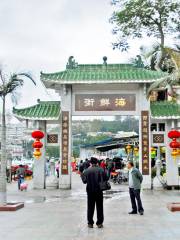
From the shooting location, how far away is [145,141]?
74.0ft

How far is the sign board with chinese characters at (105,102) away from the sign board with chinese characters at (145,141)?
0.72 metres

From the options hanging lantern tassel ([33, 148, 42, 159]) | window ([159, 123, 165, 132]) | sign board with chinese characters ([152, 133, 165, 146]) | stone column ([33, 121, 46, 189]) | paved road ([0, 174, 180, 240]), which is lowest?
paved road ([0, 174, 180, 240])

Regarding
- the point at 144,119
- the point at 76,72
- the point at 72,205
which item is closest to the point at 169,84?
the point at 72,205

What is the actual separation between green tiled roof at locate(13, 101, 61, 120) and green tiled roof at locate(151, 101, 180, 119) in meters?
4.87

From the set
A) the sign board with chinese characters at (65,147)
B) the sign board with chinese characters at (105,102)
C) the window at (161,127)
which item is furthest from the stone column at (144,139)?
the sign board with chinese characters at (65,147)

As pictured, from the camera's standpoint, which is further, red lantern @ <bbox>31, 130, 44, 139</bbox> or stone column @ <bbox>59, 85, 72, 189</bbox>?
stone column @ <bbox>59, 85, 72, 189</bbox>

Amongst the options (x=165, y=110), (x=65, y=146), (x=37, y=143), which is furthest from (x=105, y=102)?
(x=37, y=143)

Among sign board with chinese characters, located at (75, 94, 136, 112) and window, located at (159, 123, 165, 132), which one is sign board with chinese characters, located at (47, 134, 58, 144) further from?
window, located at (159, 123, 165, 132)

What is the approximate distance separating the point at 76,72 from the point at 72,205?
1013 centimetres

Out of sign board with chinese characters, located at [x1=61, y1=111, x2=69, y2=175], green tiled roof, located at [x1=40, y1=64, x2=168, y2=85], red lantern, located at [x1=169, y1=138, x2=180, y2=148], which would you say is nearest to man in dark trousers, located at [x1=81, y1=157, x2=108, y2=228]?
red lantern, located at [x1=169, y1=138, x2=180, y2=148]

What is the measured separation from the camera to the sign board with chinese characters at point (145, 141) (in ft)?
73.7

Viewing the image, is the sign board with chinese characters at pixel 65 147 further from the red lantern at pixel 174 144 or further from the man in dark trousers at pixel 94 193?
the man in dark trousers at pixel 94 193

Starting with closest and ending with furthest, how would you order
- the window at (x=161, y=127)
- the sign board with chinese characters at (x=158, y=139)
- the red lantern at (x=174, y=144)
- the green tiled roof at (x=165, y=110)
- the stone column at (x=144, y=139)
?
1. the red lantern at (x=174, y=144)
2. the stone column at (x=144, y=139)
3. the green tiled roof at (x=165, y=110)
4. the sign board with chinese characters at (x=158, y=139)
5. the window at (x=161, y=127)

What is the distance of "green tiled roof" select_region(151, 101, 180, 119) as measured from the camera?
74.1 ft
